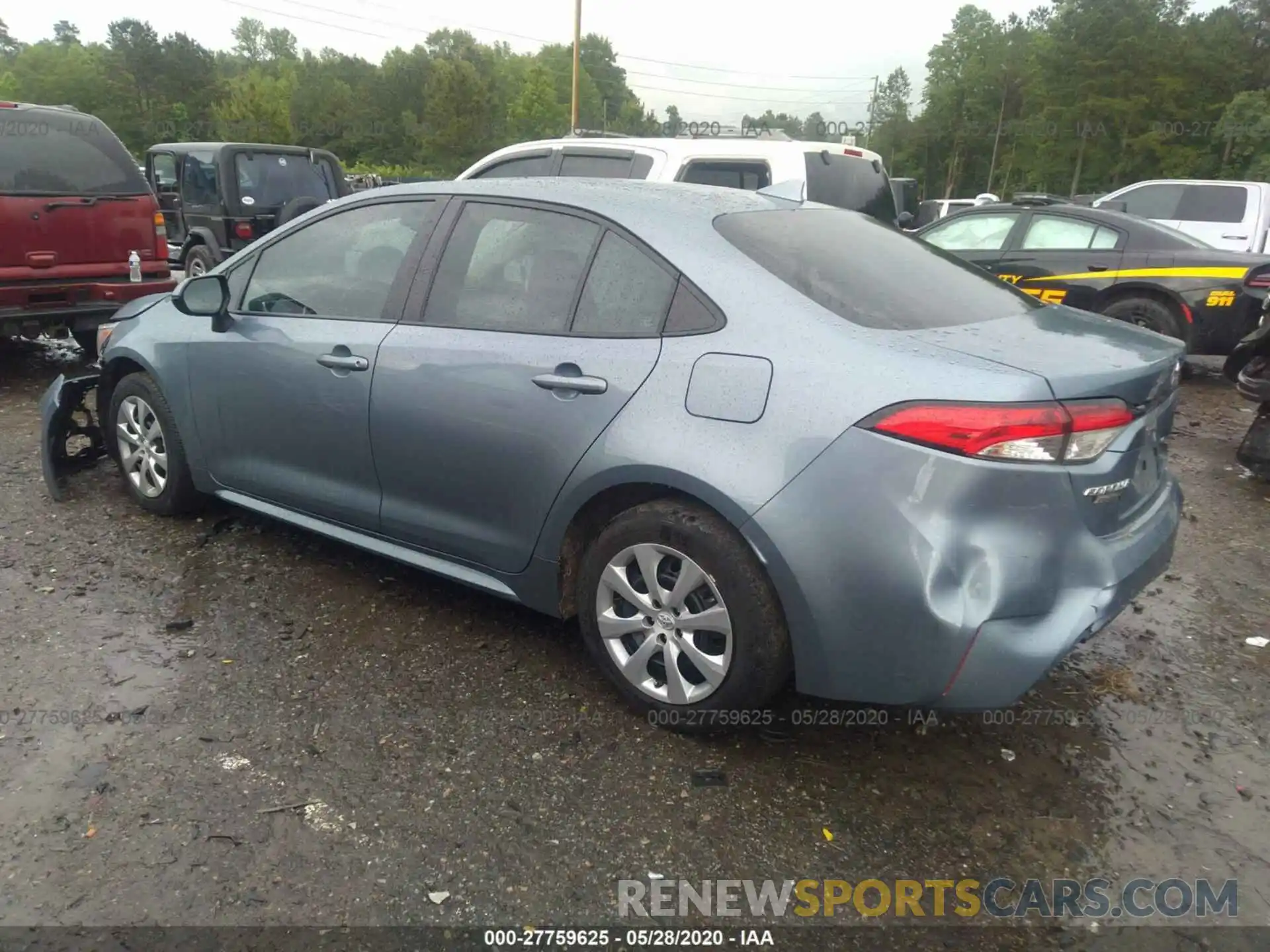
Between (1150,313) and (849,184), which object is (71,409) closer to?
(849,184)

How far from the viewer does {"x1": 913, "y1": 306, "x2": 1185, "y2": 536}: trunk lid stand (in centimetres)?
242

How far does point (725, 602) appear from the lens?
262 cm

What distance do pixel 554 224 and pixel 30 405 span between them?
5.27 m

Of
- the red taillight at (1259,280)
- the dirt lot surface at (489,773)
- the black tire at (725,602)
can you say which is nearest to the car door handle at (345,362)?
the dirt lot surface at (489,773)

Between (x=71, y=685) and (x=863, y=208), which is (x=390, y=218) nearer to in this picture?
(x=71, y=685)

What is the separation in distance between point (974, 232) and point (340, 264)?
7034mm

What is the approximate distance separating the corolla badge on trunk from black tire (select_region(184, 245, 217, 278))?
11518mm

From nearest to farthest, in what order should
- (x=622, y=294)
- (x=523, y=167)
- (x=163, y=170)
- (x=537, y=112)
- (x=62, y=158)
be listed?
(x=622, y=294) → (x=62, y=158) → (x=523, y=167) → (x=163, y=170) → (x=537, y=112)

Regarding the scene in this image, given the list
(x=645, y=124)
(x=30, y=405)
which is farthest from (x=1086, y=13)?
(x=30, y=405)

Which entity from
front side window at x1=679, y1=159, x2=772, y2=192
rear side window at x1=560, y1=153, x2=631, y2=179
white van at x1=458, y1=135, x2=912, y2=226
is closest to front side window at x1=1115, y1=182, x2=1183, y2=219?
white van at x1=458, y1=135, x2=912, y2=226

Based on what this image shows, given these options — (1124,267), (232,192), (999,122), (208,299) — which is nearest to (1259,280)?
(1124,267)

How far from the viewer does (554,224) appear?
3.13m

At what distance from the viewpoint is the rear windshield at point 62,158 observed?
261 inches

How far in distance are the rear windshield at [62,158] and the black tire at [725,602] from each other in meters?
6.14
